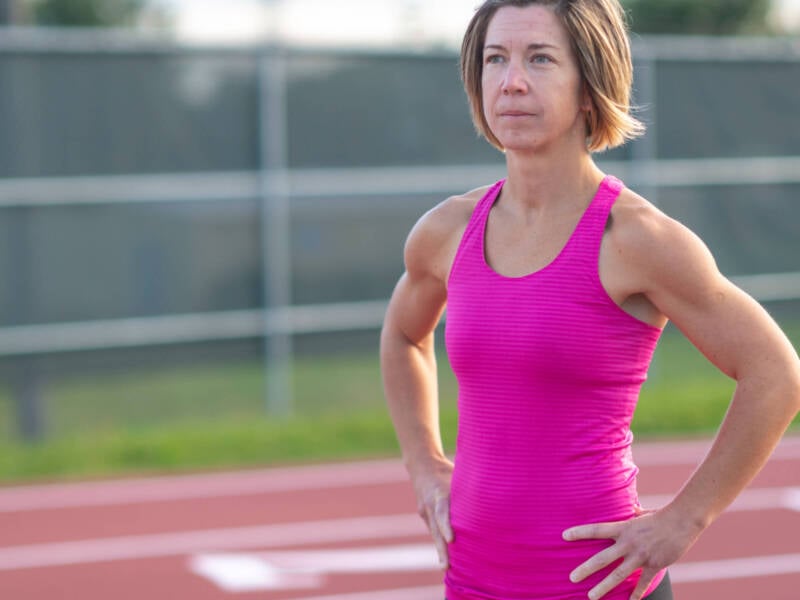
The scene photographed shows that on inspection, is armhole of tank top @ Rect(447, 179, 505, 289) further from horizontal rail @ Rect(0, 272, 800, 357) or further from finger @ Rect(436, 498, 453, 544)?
horizontal rail @ Rect(0, 272, 800, 357)

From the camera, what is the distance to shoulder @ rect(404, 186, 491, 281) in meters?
2.67

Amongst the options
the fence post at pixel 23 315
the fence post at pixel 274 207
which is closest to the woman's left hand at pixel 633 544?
the fence post at pixel 23 315

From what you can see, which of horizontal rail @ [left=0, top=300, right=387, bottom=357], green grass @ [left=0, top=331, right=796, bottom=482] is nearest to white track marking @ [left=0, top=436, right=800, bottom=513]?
green grass @ [left=0, top=331, right=796, bottom=482]

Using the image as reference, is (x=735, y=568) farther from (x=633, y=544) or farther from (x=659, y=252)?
(x=659, y=252)

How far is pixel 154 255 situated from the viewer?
30.8ft

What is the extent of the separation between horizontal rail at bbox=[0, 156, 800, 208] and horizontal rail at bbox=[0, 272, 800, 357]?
814 millimetres

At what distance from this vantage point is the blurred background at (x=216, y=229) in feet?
29.6

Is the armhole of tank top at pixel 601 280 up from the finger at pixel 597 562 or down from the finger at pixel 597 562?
up

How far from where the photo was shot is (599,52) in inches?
95.2

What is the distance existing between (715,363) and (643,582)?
41 cm

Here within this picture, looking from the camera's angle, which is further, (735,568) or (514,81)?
(735,568)

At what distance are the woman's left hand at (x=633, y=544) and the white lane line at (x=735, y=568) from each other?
375 cm

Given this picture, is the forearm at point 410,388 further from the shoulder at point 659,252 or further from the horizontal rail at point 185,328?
the horizontal rail at point 185,328

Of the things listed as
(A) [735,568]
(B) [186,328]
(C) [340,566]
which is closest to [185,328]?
(B) [186,328]
